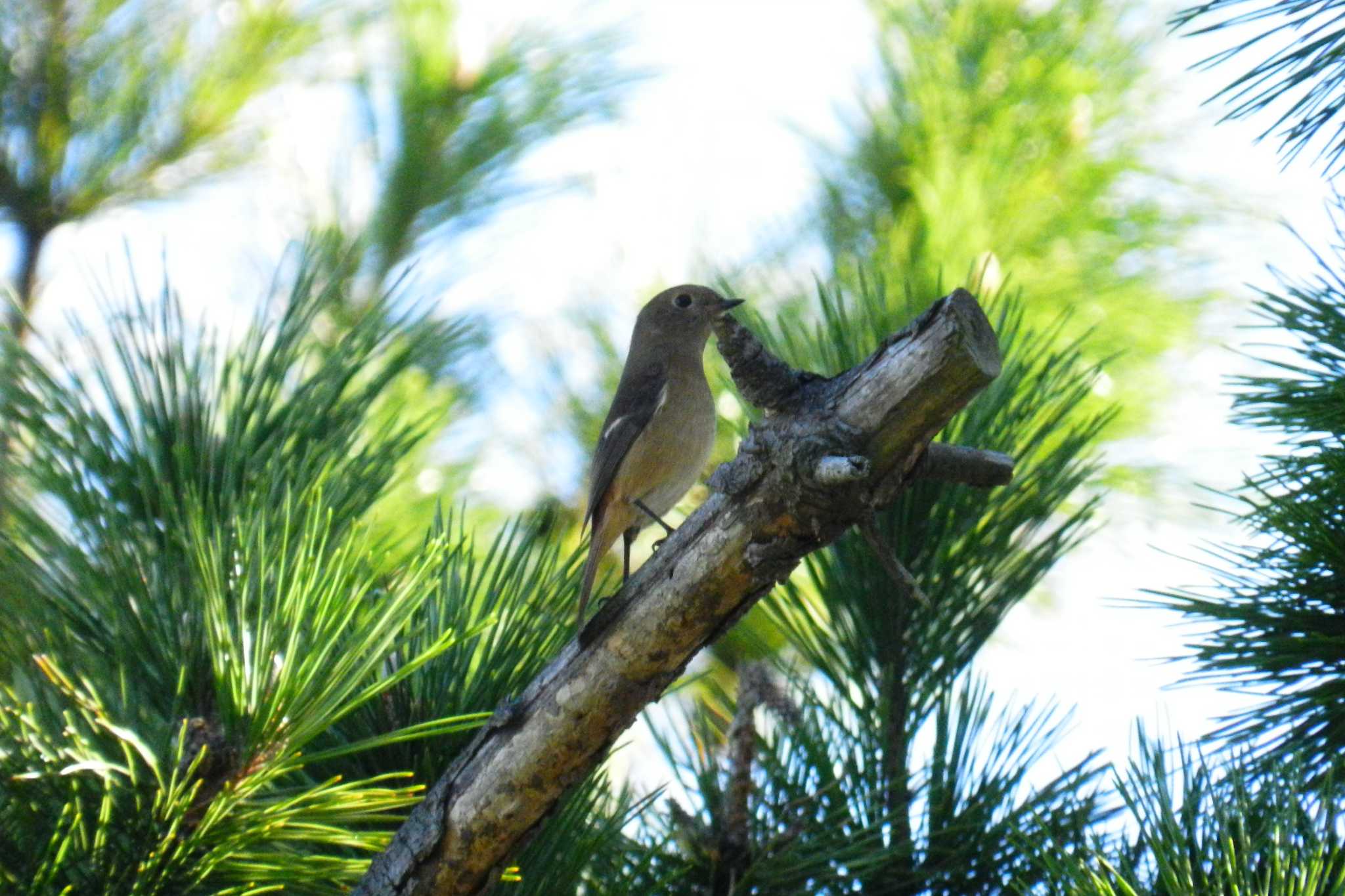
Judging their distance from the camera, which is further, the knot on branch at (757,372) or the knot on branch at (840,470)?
the knot on branch at (757,372)

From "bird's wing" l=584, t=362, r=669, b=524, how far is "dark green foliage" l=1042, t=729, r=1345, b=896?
141 cm

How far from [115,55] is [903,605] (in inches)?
90.3

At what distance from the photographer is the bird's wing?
3.05m

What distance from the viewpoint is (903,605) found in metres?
2.30

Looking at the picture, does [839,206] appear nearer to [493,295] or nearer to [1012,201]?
[1012,201]

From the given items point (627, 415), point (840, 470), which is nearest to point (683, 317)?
point (627, 415)

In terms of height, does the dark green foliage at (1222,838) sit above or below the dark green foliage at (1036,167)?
below

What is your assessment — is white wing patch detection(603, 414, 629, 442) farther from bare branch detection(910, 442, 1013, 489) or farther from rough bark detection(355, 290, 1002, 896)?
bare branch detection(910, 442, 1013, 489)

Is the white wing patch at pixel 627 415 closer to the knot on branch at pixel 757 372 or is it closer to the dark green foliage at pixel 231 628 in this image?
the dark green foliage at pixel 231 628

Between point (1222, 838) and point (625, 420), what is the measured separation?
72.2 inches

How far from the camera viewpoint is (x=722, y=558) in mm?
1717

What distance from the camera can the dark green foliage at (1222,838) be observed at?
152 cm

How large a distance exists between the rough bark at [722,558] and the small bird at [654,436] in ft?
3.32

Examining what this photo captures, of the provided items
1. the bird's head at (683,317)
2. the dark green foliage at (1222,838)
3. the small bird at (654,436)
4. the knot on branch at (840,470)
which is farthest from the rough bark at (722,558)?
the bird's head at (683,317)
